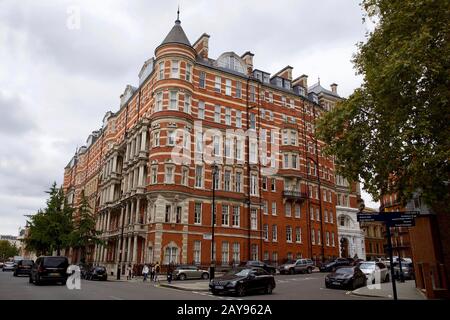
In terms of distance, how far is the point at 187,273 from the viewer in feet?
104

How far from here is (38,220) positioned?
48844 millimetres

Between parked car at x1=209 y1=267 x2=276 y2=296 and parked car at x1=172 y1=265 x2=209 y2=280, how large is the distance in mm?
12993

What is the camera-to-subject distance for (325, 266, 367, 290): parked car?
868 inches

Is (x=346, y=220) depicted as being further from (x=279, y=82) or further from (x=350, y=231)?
(x=279, y=82)

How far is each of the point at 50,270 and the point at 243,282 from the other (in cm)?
1286

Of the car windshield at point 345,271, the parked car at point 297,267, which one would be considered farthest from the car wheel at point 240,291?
the parked car at point 297,267

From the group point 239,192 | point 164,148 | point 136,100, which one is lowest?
point 239,192

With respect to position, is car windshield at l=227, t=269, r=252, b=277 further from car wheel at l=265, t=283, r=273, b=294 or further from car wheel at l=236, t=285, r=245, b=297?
car wheel at l=265, t=283, r=273, b=294

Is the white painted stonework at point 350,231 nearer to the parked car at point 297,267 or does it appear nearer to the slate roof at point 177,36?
the parked car at point 297,267

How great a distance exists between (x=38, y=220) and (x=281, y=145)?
34.3 metres

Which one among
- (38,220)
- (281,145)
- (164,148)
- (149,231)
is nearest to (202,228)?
(149,231)

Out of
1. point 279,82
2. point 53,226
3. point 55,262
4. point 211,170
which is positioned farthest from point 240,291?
point 279,82
